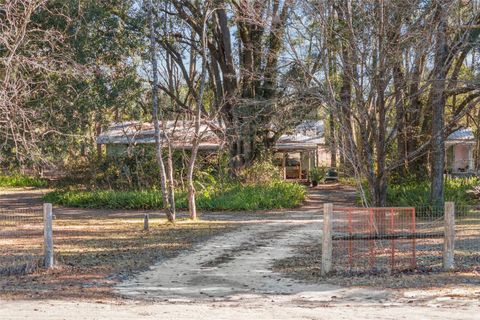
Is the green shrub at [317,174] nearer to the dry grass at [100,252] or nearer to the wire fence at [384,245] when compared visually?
the dry grass at [100,252]

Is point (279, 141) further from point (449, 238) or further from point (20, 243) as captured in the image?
point (449, 238)

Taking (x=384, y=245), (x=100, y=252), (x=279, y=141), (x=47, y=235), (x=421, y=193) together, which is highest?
(x=279, y=141)

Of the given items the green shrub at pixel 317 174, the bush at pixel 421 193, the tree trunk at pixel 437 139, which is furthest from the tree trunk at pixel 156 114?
the green shrub at pixel 317 174

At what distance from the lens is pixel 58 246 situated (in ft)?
52.3

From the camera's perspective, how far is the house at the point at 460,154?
1718 inches

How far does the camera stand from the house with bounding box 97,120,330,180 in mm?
31938

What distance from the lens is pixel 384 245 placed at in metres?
14.6

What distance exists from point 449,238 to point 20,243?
30.7 feet

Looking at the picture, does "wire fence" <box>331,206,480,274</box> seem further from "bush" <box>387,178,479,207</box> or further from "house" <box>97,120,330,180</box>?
"house" <box>97,120,330,180</box>

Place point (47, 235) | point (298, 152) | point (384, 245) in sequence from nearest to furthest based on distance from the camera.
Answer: point (47, 235) < point (384, 245) < point (298, 152)

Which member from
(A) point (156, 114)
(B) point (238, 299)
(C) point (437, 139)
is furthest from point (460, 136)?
(B) point (238, 299)

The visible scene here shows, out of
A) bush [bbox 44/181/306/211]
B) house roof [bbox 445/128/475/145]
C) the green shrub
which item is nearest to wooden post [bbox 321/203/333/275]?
bush [bbox 44/181/306/211]

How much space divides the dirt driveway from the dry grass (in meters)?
0.50

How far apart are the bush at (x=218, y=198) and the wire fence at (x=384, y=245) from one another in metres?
14.0
